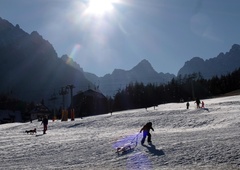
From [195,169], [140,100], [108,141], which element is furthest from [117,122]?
[140,100]

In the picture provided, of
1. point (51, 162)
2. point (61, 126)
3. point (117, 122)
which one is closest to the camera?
point (51, 162)

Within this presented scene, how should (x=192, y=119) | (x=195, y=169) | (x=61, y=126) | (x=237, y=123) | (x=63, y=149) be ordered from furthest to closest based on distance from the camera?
1. (x=61, y=126)
2. (x=192, y=119)
3. (x=237, y=123)
4. (x=63, y=149)
5. (x=195, y=169)

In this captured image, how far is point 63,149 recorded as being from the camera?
2291cm

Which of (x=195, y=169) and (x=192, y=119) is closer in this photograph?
(x=195, y=169)

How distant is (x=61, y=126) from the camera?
43469 mm

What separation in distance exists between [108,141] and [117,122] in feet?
51.3

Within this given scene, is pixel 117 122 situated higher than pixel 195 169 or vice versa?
pixel 117 122

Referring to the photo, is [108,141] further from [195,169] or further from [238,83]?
[238,83]

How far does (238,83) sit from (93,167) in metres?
110

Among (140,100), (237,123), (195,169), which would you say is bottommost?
(195,169)

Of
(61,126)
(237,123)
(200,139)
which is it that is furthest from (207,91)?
(200,139)

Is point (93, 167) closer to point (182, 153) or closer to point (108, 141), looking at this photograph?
point (182, 153)

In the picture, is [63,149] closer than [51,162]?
No

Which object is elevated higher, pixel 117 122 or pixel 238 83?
pixel 238 83
